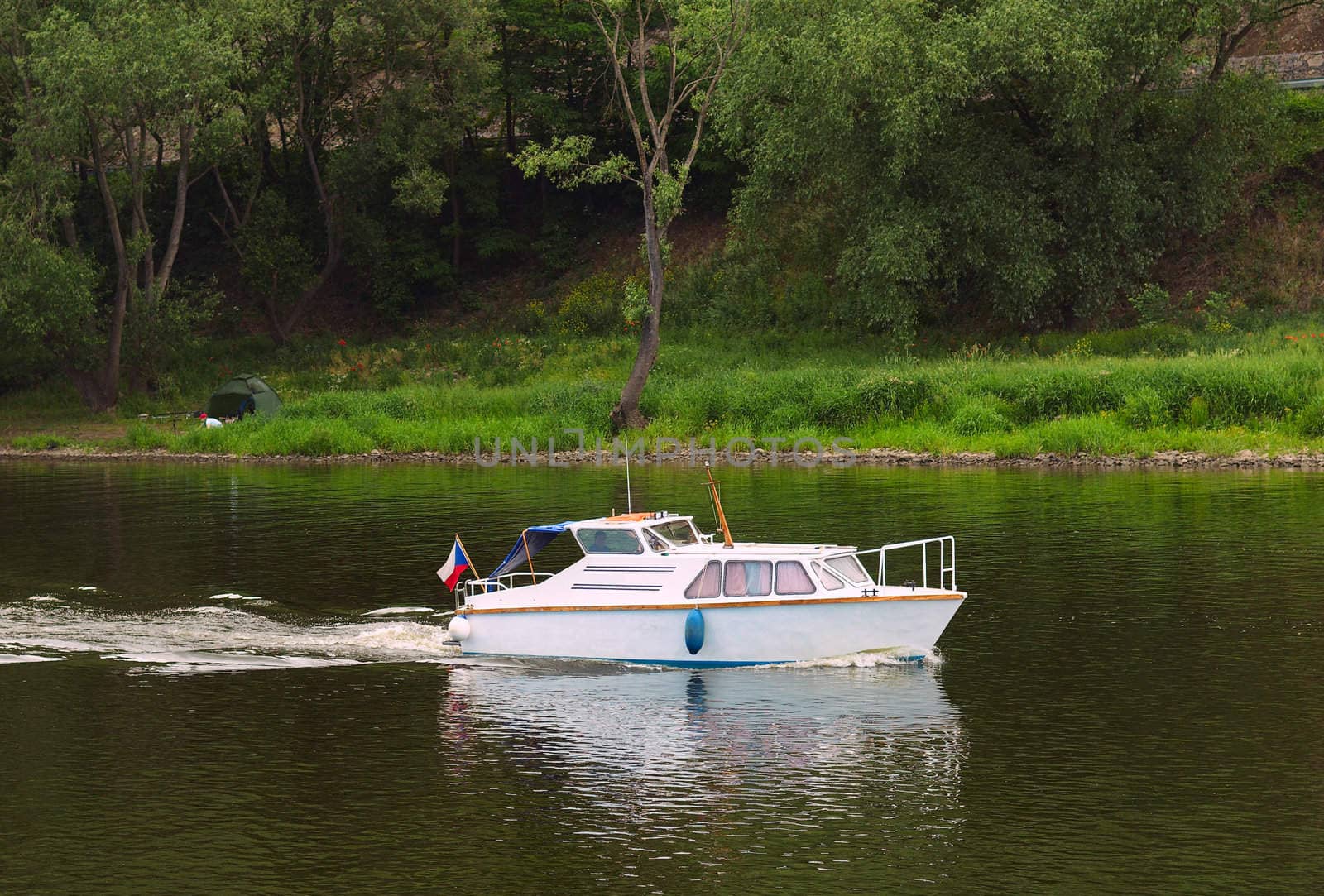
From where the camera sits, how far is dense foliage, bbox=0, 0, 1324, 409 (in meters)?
59.1

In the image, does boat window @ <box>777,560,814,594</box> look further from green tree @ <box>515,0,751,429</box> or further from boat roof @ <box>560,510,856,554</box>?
green tree @ <box>515,0,751,429</box>

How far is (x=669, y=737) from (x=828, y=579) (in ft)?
16.4

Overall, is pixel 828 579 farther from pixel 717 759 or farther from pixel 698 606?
pixel 717 759

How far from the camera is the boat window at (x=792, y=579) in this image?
25250 mm

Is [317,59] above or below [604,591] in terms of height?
above

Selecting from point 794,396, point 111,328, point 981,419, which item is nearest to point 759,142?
point 794,396

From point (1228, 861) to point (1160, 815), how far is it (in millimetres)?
1467

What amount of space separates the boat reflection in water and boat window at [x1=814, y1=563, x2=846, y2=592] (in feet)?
4.46

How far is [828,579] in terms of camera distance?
25.4 m

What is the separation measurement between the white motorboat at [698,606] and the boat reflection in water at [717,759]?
43cm

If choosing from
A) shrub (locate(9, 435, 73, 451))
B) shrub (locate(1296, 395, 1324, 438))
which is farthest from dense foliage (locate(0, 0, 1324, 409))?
shrub (locate(1296, 395, 1324, 438))

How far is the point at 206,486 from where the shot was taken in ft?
174

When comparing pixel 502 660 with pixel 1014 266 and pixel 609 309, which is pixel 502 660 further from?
pixel 609 309

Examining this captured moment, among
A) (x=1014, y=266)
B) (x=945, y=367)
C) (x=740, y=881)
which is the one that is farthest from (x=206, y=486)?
(x=740, y=881)
